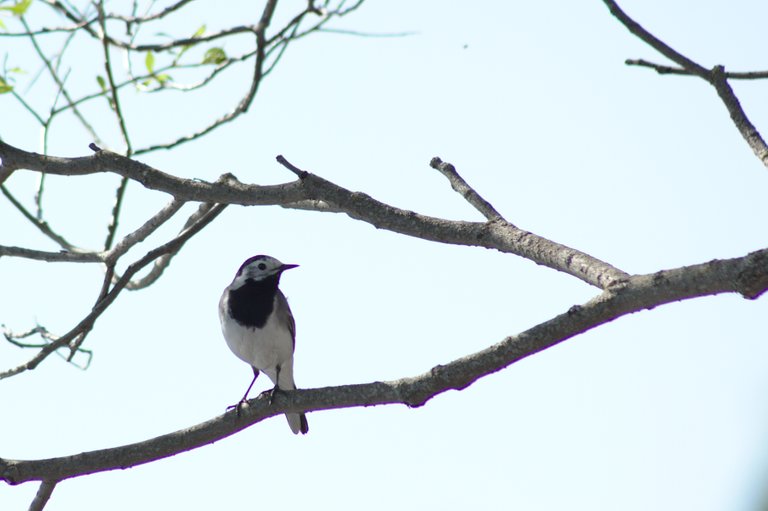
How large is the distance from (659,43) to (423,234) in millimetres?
1413

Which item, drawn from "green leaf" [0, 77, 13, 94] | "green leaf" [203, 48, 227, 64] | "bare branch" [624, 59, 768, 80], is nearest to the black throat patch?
"green leaf" [203, 48, 227, 64]

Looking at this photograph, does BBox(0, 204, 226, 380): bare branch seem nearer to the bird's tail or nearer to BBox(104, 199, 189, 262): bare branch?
BBox(104, 199, 189, 262): bare branch

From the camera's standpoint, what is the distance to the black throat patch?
25.9 ft

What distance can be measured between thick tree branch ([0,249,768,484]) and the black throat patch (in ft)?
9.01

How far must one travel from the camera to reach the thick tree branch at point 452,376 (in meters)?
3.47

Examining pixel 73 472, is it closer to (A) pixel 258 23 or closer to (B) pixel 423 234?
(B) pixel 423 234

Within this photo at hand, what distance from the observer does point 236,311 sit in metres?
7.95

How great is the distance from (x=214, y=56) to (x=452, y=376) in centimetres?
308

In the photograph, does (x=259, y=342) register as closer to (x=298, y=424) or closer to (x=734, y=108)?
(x=298, y=424)

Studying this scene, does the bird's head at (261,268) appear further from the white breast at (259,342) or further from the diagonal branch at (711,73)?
the diagonal branch at (711,73)

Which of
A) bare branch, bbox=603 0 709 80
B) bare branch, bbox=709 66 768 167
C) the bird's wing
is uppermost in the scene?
the bird's wing

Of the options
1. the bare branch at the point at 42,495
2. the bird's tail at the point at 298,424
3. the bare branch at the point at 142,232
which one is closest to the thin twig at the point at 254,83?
the bare branch at the point at 142,232

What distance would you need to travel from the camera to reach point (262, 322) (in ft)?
25.9

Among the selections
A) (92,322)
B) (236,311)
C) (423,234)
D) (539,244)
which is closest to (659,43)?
(539,244)
